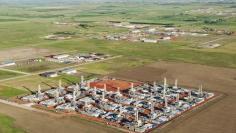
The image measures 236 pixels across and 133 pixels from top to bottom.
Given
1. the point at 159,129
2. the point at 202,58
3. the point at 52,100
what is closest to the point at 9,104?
the point at 52,100

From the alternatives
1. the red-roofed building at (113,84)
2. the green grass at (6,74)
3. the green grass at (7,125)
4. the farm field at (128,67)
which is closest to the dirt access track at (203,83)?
the farm field at (128,67)

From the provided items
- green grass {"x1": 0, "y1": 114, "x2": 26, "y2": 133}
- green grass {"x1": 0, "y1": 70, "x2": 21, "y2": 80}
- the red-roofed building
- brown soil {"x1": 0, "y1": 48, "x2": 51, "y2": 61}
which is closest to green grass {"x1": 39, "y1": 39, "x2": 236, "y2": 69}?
brown soil {"x1": 0, "y1": 48, "x2": 51, "y2": 61}

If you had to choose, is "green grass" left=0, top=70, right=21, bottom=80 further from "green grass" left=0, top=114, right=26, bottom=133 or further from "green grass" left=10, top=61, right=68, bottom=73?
"green grass" left=0, top=114, right=26, bottom=133

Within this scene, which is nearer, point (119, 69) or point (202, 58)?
point (119, 69)

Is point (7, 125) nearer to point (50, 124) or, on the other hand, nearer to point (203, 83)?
point (50, 124)

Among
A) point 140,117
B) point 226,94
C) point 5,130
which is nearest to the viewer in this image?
point 5,130

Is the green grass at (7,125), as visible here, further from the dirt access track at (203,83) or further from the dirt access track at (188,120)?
the dirt access track at (203,83)

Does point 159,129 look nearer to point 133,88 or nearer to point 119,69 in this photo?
point 133,88
